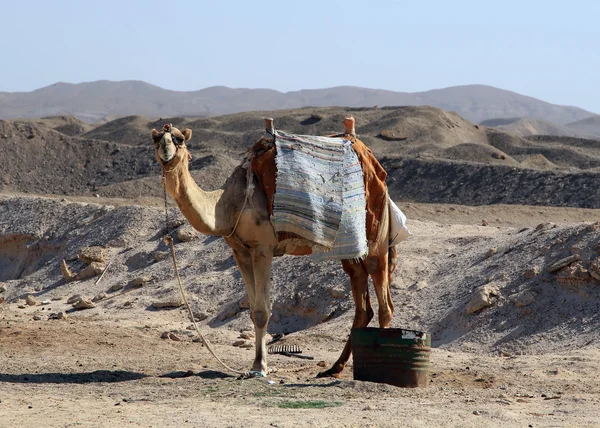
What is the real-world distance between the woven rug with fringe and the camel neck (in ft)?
2.00

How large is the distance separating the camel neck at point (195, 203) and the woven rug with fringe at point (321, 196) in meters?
0.61

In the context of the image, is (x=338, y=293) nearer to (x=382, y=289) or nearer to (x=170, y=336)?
(x=170, y=336)

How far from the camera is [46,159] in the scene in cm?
4800

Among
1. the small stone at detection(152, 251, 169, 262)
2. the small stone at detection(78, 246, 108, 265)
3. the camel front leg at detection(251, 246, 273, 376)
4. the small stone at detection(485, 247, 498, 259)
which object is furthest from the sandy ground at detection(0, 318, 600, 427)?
the small stone at detection(78, 246, 108, 265)

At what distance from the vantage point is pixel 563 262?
15.9 meters

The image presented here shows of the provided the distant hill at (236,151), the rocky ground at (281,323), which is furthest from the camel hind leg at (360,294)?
the distant hill at (236,151)

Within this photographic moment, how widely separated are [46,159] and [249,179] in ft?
Result: 120

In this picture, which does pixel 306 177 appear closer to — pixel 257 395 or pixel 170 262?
pixel 257 395

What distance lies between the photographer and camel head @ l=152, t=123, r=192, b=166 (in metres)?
11.9

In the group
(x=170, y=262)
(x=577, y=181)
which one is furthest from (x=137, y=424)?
(x=577, y=181)

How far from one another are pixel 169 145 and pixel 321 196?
72.5 inches

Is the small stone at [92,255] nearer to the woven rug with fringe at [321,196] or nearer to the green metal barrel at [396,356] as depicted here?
the woven rug with fringe at [321,196]

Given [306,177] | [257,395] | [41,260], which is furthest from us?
[41,260]

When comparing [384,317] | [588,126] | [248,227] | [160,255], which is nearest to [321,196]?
[248,227]
